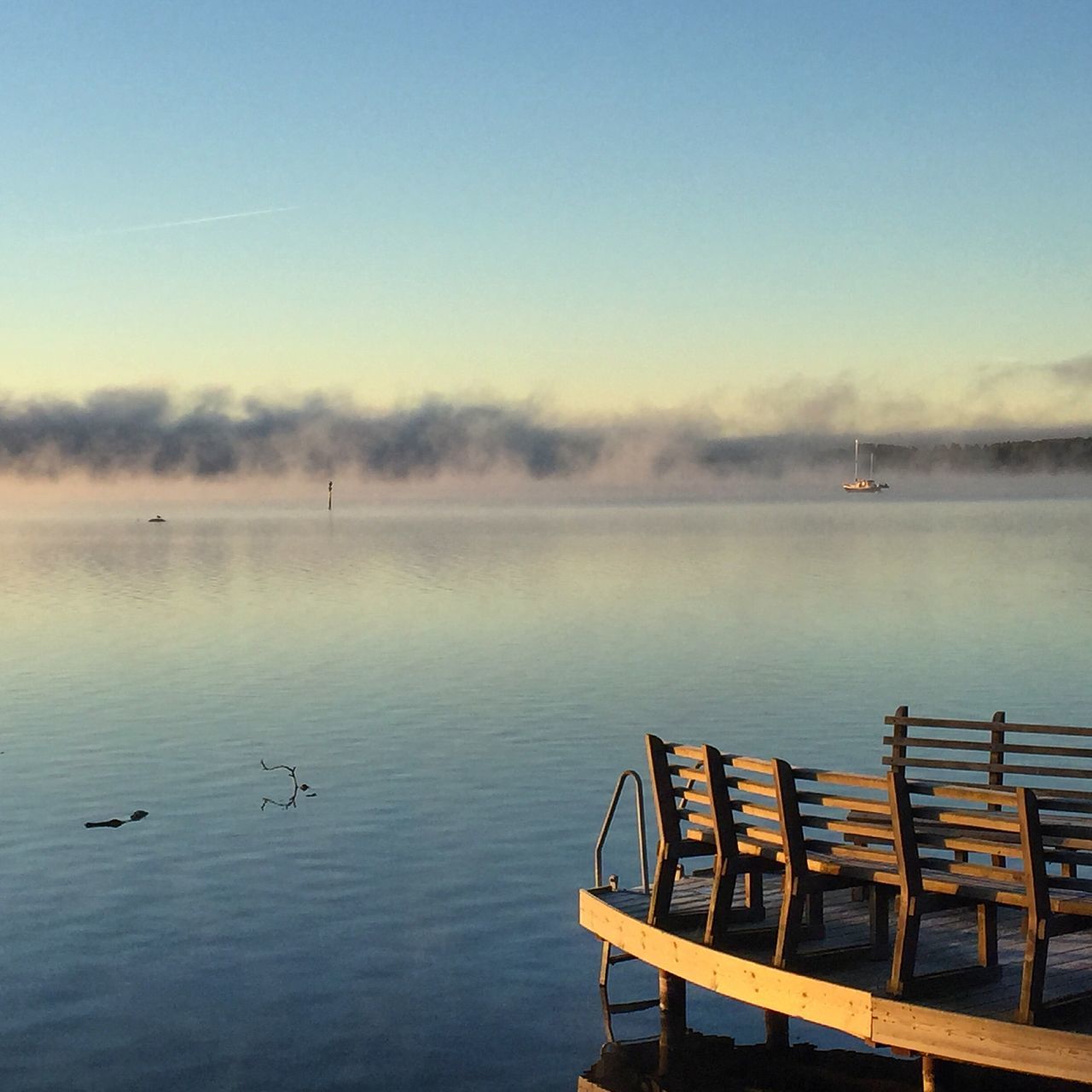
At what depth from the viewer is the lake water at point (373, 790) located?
19.2 meters

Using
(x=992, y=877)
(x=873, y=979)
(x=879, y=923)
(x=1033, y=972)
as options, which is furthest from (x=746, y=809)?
(x=1033, y=972)

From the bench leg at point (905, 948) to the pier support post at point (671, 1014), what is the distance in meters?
3.86

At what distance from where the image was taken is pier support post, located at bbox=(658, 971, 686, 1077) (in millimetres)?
18750

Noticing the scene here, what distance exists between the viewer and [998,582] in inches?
4530

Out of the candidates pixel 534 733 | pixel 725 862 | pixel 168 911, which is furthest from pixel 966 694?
pixel 725 862

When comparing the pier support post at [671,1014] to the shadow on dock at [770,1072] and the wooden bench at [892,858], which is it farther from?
the wooden bench at [892,858]

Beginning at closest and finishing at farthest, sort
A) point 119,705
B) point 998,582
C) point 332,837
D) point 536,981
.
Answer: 1. point 536,981
2. point 332,837
3. point 119,705
4. point 998,582

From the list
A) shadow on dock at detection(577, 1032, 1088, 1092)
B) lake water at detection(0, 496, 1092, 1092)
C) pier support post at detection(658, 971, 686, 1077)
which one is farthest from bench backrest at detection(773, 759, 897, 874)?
lake water at detection(0, 496, 1092, 1092)

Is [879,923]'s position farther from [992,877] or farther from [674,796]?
[674,796]

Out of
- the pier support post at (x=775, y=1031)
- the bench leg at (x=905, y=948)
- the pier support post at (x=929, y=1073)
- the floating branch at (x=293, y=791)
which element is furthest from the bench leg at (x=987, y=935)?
the floating branch at (x=293, y=791)

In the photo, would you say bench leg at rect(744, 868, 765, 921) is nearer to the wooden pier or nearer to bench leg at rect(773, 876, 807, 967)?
the wooden pier

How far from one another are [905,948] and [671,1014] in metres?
4.30

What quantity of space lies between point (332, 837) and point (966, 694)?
92.0 ft

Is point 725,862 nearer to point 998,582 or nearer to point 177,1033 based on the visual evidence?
point 177,1033
